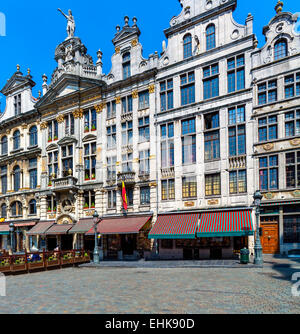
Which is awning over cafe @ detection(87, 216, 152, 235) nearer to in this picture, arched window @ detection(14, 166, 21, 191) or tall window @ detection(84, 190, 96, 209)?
tall window @ detection(84, 190, 96, 209)

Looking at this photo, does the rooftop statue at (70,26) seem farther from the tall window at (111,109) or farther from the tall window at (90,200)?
the tall window at (90,200)

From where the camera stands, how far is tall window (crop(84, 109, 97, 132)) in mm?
32000

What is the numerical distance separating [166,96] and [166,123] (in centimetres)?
255

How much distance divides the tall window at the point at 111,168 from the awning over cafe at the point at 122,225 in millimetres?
4023

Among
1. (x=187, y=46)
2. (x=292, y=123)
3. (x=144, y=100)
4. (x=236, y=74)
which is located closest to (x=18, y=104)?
(x=144, y=100)

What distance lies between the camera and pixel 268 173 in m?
22.4

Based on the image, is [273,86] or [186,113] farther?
[186,113]

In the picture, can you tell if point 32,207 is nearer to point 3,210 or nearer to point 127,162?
point 3,210

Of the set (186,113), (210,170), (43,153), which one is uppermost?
(186,113)

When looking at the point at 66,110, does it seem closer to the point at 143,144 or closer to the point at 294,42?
the point at 143,144

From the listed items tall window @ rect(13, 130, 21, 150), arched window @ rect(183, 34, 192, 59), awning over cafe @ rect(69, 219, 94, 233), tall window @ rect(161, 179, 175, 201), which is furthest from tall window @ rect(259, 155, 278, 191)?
tall window @ rect(13, 130, 21, 150)

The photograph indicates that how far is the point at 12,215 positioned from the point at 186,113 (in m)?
26.0
